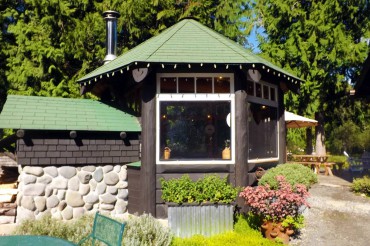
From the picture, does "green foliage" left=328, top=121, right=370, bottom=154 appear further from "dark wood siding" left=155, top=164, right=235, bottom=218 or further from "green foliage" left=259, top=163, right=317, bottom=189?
"dark wood siding" left=155, top=164, right=235, bottom=218

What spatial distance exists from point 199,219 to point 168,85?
329 centimetres

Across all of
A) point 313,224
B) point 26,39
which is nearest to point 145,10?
point 26,39

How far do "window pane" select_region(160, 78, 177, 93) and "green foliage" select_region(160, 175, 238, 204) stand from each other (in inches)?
88.2

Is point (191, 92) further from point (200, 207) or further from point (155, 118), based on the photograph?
point (200, 207)

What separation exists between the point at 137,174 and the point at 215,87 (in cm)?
289

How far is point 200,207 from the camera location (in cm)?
726

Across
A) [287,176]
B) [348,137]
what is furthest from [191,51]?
[348,137]

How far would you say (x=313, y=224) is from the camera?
841 cm

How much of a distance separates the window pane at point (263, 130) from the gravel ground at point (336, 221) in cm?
199

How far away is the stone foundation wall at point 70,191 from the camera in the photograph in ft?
26.8

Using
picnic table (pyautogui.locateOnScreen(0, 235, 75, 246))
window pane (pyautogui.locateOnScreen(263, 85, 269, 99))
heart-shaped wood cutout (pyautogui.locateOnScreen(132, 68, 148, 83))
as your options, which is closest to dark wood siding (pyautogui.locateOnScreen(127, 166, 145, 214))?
heart-shaped wood cutout (pyautogui.locateOnScreen(132, 68, 148, 83))

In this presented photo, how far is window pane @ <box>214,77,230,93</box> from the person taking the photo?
8.54 metres

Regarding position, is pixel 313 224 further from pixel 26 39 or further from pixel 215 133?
pixel 26 39

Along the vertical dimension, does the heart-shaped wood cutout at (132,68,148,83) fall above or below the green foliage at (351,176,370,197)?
above
